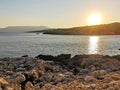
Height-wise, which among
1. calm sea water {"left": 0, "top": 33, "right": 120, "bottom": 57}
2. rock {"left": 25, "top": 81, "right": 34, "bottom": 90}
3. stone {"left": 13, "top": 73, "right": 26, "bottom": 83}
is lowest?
calm sea water {"left": 0, "top": 33, "right": 120, "bottom": 57}

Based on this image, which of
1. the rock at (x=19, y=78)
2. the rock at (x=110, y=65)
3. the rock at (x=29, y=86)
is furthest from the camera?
the rock at (x=110, y=65)

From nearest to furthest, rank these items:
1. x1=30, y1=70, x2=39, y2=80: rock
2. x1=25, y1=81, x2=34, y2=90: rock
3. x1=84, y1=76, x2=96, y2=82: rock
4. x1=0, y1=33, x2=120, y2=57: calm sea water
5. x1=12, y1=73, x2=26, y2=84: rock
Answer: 1. x1=25, y1=81, x2=34, y2=90: rock
2. x1=12, y1=73, x2=26, y2=84: rock
3. x1=84, y1=76, x2=96, y2=82: rock
4. x1=30, y1=70, x2=39, y2=80: rock
5. x1=0, y1=33, x2=120, y2=57: calm sea water

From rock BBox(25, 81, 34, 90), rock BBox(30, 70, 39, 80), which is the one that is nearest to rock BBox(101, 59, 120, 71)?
rock BBox(30, 70, 39, 80)

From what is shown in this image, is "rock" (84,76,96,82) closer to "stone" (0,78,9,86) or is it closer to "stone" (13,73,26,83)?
"stone" (13,73,26,83)

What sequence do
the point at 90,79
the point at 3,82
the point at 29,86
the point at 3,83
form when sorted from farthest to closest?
the point at 90,79
the point at 29,86
the point at 3,82
the point at 3,83

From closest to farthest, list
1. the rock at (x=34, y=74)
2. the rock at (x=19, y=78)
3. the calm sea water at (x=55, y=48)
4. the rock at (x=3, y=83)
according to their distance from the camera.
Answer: the rock at (x=3, y=83)
the rock at (x=19, y=78)
the rock at (x=34, y=74)
the calm sea water at (x=55, y=48)

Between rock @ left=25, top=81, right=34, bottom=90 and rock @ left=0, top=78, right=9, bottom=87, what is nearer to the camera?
rock @ left=0, top=78, right=9, bottom=87

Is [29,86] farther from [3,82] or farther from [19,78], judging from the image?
[3,82]

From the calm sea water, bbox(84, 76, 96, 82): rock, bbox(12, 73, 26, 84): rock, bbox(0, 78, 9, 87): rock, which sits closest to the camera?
bbox(0, 78, 9, 87): rock

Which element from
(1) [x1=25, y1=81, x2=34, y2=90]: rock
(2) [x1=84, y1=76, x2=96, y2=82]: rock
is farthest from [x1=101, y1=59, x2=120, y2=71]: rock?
(1) [x1=25, y1=81, x2=34, y2=90]: rock

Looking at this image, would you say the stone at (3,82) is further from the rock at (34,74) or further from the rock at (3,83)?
the rock at (34,74)

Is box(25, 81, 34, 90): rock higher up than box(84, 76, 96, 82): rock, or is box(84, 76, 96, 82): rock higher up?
box(84, 76, 96, 82): rock

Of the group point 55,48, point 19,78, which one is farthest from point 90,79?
point 55,48

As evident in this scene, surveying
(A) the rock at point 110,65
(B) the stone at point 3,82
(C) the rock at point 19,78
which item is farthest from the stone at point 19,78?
(A) the rock at point 110,65
